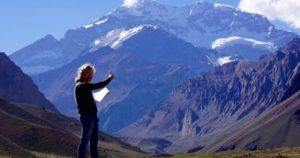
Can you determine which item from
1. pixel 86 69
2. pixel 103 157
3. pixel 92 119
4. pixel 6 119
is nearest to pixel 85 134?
pixel 92 119

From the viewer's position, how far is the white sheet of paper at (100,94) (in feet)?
83.6

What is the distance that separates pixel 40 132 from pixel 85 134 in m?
146

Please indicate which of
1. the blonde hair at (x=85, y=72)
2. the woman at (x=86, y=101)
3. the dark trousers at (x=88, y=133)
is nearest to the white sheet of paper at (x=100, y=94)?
the woman at (x=86, y=101)

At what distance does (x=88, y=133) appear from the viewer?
2453cm

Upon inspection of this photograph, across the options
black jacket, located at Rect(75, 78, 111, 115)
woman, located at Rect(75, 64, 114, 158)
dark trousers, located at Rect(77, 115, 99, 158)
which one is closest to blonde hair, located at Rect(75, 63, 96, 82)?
woman, located at Rect(75, 64, 114, 158)

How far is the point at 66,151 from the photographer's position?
15750cm

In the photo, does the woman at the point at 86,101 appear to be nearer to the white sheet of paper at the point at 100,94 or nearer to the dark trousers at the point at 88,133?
the dark trousers at the point at 88,133

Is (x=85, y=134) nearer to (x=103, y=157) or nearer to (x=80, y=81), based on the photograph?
(x=80, y=81)

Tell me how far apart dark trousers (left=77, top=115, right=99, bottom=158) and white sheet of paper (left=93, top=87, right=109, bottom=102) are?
42.9 inches

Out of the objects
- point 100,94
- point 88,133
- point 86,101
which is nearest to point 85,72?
point 86,101

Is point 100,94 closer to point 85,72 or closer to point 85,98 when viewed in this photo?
point 85,98

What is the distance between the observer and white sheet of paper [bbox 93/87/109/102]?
83.6ft

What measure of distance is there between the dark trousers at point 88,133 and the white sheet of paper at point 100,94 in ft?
3.57

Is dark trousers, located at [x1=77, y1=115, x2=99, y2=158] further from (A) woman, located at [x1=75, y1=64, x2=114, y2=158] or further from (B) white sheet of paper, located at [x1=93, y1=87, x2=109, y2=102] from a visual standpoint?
(B) white sheet of paper, located at [x1=93, y1=87, x2=109, y2=102]
